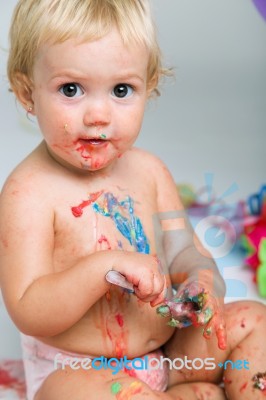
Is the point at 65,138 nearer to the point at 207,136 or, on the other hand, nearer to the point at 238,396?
the point at 238,396

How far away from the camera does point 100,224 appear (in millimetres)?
971

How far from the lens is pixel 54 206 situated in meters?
0.95

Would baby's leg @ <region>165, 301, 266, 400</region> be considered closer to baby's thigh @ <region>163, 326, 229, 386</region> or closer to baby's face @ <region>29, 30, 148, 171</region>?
baby's thigh @ <region>163, 326, 229, 386</region>

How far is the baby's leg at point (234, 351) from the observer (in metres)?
0.96

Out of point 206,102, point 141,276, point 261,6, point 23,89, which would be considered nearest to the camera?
point 141,276

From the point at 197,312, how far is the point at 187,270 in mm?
101

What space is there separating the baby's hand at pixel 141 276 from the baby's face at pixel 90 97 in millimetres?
121

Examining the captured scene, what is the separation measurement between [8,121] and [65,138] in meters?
0.75

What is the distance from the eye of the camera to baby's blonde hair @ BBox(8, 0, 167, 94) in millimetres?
892

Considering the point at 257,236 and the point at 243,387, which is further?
the point at 257,236

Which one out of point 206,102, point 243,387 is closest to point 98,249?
point 243,387

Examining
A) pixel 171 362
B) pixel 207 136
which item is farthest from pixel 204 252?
pixel 207 136

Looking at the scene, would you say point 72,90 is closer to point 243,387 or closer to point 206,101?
point 243,387

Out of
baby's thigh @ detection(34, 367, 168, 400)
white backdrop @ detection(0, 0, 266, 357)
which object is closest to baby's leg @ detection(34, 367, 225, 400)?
baby's thigh @ detection(34, 367, 168, 400)
